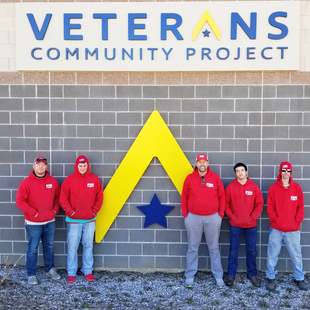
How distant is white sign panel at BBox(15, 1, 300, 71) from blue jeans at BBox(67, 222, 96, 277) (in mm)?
2346

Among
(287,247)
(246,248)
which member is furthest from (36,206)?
(287,247)

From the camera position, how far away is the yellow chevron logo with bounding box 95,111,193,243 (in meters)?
5.17

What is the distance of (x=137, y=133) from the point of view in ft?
17.1

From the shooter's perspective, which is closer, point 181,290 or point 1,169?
point 181,290

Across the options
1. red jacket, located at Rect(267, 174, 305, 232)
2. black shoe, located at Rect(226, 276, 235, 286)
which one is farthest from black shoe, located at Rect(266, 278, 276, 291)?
red jacket, located at Rect(267, 174, 305, 232)

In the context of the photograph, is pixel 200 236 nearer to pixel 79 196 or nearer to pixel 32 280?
pixel 79 196

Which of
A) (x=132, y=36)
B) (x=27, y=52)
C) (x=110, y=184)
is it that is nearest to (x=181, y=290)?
(x=110, y=184)

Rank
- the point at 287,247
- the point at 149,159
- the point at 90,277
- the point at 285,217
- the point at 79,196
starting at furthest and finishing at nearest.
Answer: the point at 149,159, the point at 90,277, the point at 79,196, the point at 287,247, the point at 285,217

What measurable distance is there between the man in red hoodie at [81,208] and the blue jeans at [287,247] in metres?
2.49

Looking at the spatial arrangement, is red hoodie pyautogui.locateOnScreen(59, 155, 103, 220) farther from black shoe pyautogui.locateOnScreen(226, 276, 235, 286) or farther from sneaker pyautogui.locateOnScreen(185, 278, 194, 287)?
black shoe pyautogui.locateOnScreen(226, 276, 235, 286)

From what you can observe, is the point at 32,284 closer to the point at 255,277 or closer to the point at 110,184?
the point at 110,184

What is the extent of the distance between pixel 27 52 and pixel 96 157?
1.88 meters

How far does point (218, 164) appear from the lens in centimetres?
518

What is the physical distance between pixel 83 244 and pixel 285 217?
113 inches
